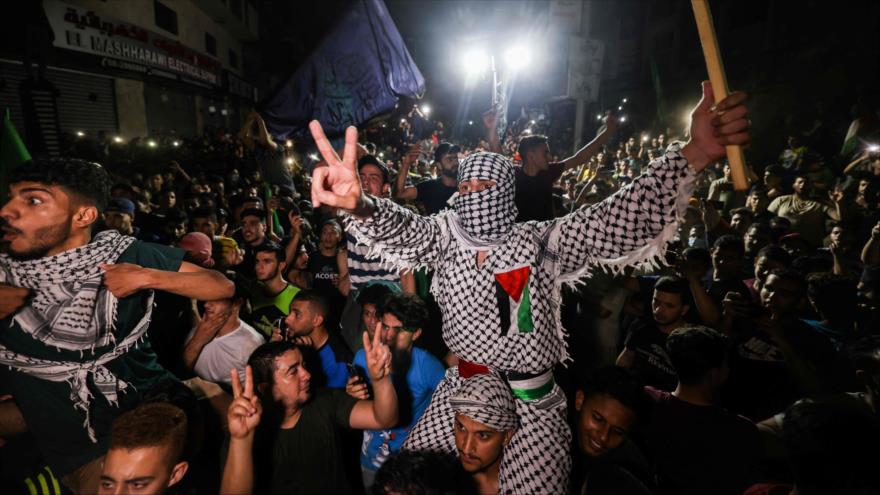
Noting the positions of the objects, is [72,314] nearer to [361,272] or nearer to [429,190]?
[361,272]

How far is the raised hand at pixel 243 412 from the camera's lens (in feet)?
6.64

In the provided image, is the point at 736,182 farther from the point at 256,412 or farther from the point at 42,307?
the point at 42,307

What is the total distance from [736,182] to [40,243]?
3.25 meters

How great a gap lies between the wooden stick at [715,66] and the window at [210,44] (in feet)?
85.3

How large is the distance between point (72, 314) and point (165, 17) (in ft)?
68.3

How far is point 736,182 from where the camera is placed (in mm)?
1801

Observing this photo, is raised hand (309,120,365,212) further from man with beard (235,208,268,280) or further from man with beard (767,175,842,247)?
man with beard (767,175,842,247)

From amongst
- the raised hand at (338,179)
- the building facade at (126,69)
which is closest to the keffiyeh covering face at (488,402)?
the raised hand at (338,179)

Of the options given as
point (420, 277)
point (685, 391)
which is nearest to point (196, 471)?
point (420, 277)

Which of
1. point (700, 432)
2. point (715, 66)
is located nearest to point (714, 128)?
point (715, 66)

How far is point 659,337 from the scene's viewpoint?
11.1 feet

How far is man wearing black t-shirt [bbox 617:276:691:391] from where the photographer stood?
129 inches

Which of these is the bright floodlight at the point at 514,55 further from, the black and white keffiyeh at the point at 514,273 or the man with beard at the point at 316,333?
the black and white keffiyeh at the point at 514,273

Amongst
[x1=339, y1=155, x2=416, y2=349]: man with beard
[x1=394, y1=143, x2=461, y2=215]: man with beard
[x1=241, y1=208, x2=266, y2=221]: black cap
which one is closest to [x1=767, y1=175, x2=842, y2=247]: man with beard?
[x1=394, y1=143, x2=461, y2=215]: man with beard
